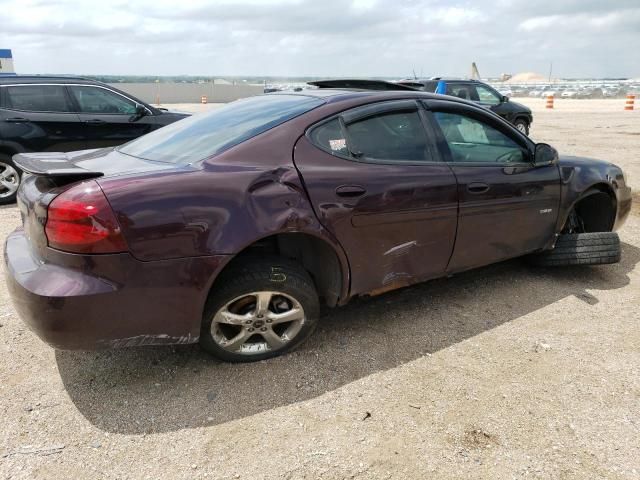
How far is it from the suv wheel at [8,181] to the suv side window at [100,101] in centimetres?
121

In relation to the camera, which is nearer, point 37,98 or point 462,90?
point 37,98

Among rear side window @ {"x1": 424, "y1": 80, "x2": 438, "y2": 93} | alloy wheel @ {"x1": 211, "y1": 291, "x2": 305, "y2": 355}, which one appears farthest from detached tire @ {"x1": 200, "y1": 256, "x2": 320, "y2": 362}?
rear side window @ {"x1": 424, "y1": 80, "x2": 438, "y2": 93}

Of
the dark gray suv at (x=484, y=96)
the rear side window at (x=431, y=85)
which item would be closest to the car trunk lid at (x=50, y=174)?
the rear side window at (x=431, y=85)

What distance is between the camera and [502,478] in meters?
2.23

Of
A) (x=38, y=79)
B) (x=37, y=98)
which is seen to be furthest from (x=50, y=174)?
(x=38, y=79)

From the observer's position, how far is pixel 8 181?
22.8 feet

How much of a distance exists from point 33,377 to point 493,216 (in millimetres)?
3104

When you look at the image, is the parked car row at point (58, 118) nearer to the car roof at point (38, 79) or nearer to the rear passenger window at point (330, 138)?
the car roof at point (38, 79)

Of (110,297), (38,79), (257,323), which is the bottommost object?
(257,323)

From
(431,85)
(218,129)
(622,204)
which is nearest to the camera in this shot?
(218,129)

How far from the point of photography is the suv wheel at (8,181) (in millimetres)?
6902

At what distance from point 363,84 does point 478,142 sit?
0.98 meters

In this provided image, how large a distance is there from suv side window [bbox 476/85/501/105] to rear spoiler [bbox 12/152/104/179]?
12171mm

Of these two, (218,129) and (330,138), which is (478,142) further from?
(218,129)
